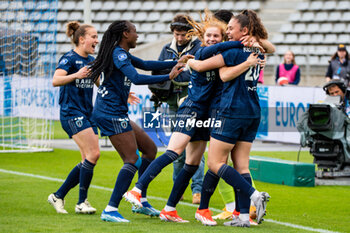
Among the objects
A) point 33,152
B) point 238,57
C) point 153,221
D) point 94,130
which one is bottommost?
point 33,152

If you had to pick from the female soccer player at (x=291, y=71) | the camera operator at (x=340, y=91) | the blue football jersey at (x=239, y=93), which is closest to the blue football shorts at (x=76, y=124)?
the blue football jersey at (x=239, y=93)

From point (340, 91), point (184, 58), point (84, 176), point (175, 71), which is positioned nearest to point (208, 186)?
point (175, 71)

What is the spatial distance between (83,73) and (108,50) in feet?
1.46

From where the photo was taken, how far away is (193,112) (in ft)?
18.2

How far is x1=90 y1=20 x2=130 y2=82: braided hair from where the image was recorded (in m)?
5.62

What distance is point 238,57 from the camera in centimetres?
527

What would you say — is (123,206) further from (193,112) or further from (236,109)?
(236,109)

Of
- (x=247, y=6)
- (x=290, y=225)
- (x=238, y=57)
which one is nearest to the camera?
(x=238, y=57)

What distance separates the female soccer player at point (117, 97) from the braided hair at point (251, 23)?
673mm

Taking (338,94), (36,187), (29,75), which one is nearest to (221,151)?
(36,187)

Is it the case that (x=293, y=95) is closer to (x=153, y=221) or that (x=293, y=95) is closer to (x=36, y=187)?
(x=36, y=187)

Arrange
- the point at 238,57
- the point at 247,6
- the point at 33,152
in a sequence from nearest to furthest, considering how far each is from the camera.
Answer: the point at 238,57 < the point at 33,152 < the point at 247,6

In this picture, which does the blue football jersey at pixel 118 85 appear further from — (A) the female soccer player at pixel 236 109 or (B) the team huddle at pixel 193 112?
(A) the female soccer player at pixel 236 109

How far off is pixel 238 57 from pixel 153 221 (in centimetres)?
160
